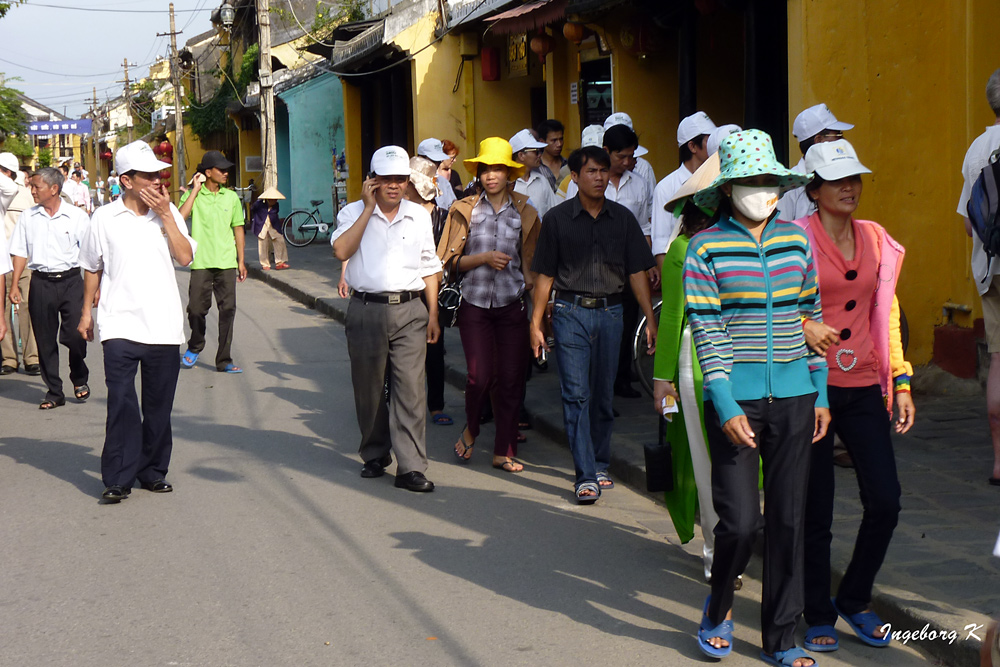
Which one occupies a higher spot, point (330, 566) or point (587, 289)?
point (587, 289)

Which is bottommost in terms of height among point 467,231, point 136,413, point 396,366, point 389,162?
point 136,413

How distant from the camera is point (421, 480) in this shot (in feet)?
22.9

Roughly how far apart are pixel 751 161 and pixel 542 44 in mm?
12320

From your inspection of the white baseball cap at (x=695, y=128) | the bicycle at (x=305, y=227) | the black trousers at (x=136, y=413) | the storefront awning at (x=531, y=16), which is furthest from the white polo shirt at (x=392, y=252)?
the bicycle at (x=305, y=227)

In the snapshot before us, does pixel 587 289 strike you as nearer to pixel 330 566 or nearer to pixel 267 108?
pixel 330 566

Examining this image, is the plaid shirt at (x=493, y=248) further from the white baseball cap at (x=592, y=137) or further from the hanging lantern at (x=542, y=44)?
the hanging lantern at (x=542, y=44)

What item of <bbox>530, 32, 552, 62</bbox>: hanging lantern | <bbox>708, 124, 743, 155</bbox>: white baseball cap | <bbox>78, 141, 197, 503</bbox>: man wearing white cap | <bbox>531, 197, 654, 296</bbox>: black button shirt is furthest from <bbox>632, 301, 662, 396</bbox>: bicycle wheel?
<bbox>530, 32, 552, 62</bbox>: hanging lantern

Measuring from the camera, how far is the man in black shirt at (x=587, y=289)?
6.61 m

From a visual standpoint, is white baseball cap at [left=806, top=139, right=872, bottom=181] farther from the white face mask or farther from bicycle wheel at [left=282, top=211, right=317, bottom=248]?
bicycle wheel at [left=282, top=211, right=317, bottom=248]

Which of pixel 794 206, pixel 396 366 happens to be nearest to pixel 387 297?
pixel 396 366

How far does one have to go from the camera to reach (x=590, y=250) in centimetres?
668

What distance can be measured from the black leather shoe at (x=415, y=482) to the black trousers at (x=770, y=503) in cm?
295

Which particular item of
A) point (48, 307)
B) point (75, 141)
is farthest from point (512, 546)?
point (75, 141)

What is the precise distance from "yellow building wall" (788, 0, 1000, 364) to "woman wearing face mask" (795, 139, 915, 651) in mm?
4250
